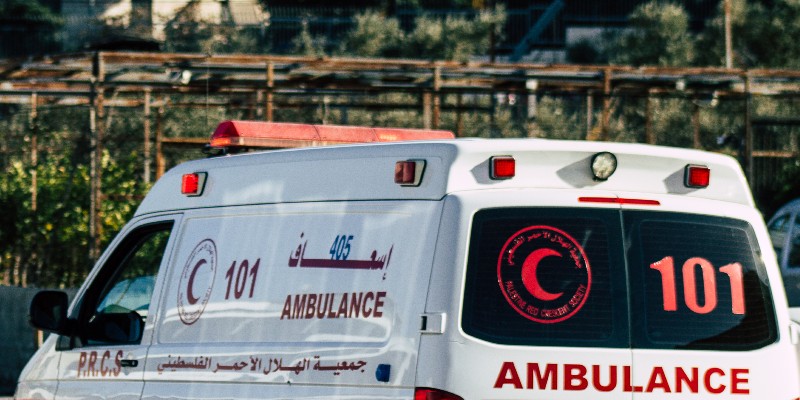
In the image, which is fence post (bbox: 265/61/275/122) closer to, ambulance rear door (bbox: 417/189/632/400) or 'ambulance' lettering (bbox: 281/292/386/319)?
'ambulance' lettering (bbox: 281/292/386/319)

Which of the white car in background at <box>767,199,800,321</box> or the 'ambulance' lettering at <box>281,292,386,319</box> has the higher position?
the 'ambulance' lettering at <box>281,292,386,319</box>

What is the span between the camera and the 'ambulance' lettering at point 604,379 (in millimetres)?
5008

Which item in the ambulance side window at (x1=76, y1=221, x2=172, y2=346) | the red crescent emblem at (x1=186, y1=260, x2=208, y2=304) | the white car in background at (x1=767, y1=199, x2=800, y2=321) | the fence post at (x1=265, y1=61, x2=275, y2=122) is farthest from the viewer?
the fence post at (x1=265, y1=61, x2=275, y2=122)

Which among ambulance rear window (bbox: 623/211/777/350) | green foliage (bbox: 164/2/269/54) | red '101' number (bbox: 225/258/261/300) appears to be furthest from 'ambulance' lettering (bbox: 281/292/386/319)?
green foliage (bbox: 164/2/269/54)

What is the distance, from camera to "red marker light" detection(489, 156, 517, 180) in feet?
17.3

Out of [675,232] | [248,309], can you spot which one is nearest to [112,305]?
[248,309]

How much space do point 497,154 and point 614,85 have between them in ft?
61.0

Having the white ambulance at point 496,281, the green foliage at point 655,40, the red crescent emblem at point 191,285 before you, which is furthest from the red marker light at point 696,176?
the green foliage at point 655,40

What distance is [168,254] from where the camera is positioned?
6.91 meters

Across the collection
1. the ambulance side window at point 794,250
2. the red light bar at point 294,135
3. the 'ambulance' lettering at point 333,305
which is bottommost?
the ambulance side window at point 794,250

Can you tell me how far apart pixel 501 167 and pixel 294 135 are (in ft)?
8.23

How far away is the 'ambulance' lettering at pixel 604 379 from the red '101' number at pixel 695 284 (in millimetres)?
258

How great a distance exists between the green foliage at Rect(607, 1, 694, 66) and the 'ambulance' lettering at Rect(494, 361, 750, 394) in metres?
42.1

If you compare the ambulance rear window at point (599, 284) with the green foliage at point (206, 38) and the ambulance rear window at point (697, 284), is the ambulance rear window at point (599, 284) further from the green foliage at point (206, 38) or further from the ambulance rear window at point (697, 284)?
the green foliage at point (206, 38)
